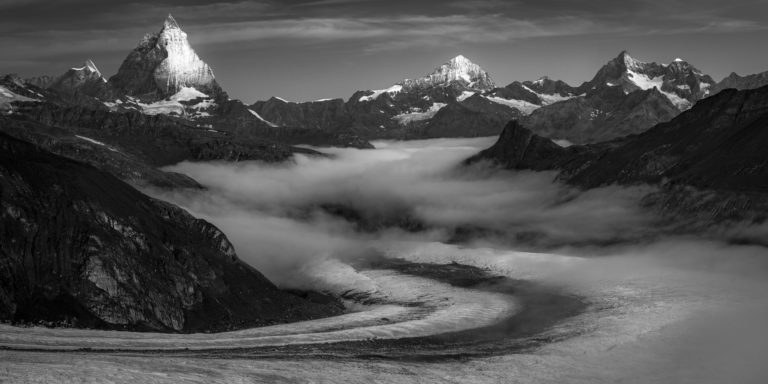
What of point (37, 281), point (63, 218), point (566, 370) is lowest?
point (566, 370)

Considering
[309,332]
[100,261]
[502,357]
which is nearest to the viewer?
[502,357]

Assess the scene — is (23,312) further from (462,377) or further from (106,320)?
(462,377)

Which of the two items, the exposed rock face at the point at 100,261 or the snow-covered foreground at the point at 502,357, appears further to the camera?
the exposed rock face at the point at 100,261

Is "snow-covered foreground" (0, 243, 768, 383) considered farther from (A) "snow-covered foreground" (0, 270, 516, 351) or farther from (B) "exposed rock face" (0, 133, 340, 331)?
(B) "exposed rock face" (0, 133, 340, 331)

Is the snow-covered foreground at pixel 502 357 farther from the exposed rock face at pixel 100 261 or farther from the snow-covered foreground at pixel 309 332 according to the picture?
the exposed rock face at pixel 100 261

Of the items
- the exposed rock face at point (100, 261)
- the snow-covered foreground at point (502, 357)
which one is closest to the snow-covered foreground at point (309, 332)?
the snow-covered foreground at point (502, 357)

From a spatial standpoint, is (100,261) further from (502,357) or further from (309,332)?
(502,357)

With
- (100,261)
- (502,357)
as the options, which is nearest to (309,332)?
(100,261)

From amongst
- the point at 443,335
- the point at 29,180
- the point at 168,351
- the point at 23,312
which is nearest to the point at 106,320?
the point at 23,312
